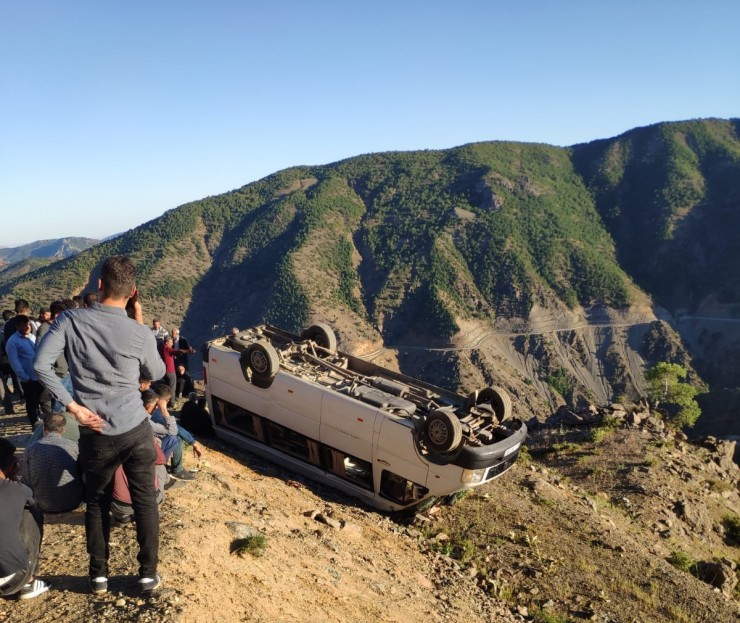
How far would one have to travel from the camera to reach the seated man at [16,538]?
12.6 feet

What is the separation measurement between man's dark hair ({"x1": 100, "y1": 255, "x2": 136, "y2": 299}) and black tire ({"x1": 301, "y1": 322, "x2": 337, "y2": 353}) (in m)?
7.06

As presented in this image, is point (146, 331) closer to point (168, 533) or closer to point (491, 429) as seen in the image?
point (168, 533)

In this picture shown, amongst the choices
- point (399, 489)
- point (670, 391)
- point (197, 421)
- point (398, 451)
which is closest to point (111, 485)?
point (398, 451)

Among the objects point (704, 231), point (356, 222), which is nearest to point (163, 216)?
point (356, 222)

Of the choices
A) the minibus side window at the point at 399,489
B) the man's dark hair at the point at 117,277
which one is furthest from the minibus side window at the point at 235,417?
the man's dark hair at the point at 117,277

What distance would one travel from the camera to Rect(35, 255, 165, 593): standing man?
12.0ft

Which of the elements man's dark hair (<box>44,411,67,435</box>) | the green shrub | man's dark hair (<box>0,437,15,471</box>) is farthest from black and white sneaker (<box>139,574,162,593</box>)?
man's dark hair (<box>44,411,67,435</box>)

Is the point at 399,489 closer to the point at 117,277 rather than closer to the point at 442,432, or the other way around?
the point at 442,432

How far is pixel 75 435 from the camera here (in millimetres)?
6281

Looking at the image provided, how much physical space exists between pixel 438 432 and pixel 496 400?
6.27ft

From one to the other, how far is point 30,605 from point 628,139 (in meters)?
154

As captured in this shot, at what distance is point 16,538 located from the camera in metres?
3.89

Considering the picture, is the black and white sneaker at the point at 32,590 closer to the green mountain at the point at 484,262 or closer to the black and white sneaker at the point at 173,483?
A: the black and white sneaker at the point at 173,483

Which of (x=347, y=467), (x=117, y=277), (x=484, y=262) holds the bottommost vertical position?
(x=484, y=262)
